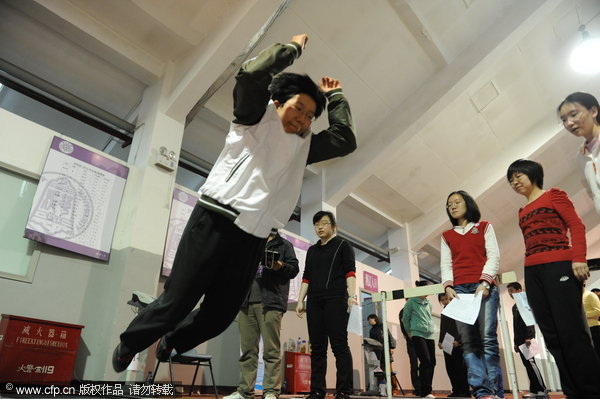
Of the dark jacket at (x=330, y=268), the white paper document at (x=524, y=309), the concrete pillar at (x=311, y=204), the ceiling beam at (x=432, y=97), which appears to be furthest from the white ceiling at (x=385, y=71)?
the white paper document at (x=524, y=309)

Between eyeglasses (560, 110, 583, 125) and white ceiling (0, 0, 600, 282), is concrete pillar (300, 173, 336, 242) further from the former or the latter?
eyeglasses (560, 110, 583, 125)

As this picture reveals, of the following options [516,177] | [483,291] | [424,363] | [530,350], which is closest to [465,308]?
[483,291]

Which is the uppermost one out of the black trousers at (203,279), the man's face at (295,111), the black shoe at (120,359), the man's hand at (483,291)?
the man's face at (295,111)

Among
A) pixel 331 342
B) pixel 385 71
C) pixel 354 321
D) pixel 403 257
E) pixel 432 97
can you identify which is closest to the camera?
pixel 331 342

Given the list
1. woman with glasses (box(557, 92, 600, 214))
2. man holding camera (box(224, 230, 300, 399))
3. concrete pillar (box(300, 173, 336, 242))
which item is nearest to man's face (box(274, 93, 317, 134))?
woman with glasses (box(557, 92, 600, 214))

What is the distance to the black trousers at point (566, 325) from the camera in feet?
5.02

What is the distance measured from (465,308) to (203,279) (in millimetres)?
1584

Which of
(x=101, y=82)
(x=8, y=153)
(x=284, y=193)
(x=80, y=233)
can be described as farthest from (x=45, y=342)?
(x=101, y=82)

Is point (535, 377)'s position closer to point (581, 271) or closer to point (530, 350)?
point (530, 350)

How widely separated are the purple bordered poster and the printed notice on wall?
0.55 m

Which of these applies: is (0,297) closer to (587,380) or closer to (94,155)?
(94,155)

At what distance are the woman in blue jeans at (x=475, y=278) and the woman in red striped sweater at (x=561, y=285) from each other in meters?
0.45

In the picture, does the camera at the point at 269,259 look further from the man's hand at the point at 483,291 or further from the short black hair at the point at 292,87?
the short black hair at the point at 292,87

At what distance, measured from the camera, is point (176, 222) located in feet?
14.0
